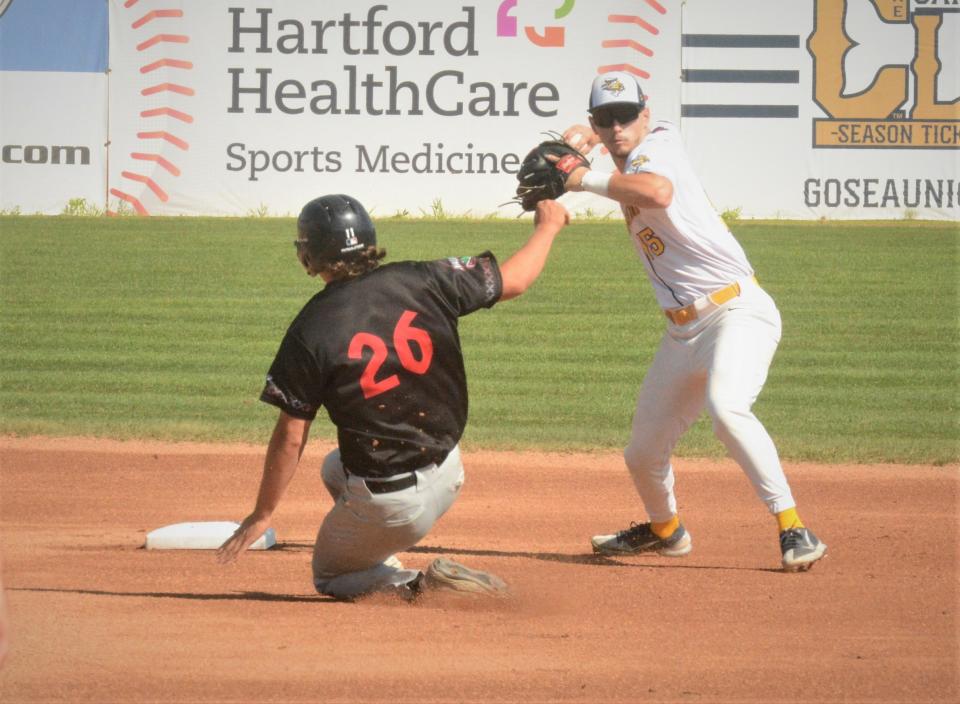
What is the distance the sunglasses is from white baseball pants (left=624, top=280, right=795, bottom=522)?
872 mm

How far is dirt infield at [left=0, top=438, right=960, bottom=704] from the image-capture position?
4.16 metres

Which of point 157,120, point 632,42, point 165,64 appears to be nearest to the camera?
point 157,120

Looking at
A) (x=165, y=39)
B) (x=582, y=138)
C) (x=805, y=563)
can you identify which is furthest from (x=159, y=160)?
(x=805, y=563)

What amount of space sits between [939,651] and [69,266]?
563 inches

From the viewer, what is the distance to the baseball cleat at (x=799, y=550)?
18.6ft

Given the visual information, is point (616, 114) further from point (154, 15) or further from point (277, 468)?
point (154, 15)

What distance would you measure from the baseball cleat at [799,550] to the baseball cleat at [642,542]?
0.70 meters

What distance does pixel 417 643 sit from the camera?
4.55m

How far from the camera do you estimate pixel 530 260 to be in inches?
193

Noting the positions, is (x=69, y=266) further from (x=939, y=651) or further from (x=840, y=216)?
(x=939, y=651)

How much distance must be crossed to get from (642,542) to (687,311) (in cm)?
117

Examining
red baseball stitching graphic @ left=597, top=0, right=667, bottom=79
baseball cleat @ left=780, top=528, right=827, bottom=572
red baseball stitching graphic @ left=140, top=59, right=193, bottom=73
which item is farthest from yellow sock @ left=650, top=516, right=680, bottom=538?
red baseball stitching graphic @ left=140, top=59, right=193, bottom=73

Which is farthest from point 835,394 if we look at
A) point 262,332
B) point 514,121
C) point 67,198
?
point 67,198

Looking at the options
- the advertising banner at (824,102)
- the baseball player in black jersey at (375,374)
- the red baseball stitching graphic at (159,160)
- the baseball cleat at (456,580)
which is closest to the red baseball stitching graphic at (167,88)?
the red baseball stitching graphic at (159,160)
